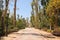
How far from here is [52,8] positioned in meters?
34.1

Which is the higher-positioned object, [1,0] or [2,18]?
[1,0]

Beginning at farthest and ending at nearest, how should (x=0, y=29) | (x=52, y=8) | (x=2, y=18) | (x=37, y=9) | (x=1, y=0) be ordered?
(x=37, y=9), (x=1, y=0), (x=52, y=8), (x=2, y=18), (x=0, y=29)

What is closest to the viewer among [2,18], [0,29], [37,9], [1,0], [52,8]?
[0,29]

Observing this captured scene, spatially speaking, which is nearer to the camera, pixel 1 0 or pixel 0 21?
pixel 0 21

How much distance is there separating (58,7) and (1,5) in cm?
1526

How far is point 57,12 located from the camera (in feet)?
113

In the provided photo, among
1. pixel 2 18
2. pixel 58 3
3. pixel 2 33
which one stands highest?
pixel 58 3

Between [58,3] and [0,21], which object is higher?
[58,3]

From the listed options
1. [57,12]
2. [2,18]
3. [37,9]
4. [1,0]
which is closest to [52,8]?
[57,12]

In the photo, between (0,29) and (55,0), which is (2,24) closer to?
(0,29)

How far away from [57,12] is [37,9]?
2360 inches

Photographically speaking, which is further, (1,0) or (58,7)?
(1,0)

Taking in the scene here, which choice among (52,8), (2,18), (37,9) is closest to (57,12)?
(52,8)

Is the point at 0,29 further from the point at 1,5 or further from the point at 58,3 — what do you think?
the point at 1,5
